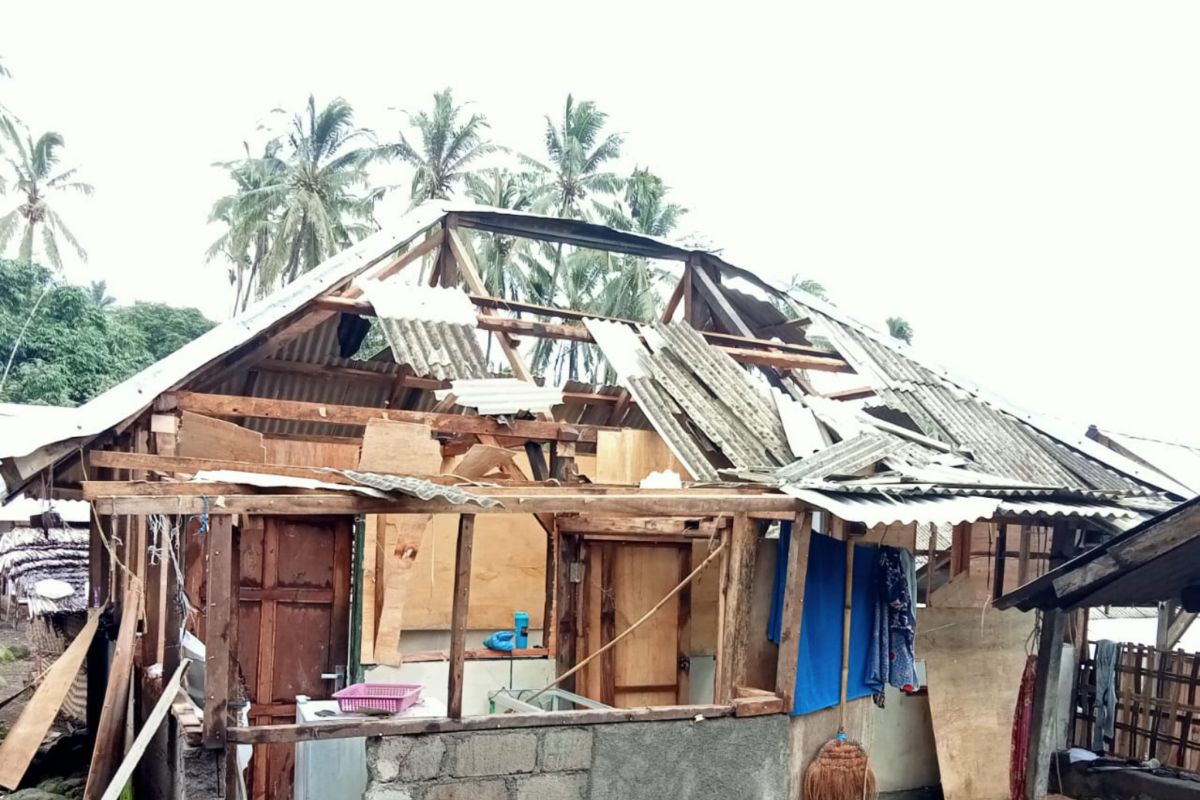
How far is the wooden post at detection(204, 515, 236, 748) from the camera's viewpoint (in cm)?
534

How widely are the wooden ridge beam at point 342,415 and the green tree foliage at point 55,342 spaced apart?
69.1 feet

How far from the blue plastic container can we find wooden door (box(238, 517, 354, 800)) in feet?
6.22

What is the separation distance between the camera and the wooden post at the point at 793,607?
677 centimetres

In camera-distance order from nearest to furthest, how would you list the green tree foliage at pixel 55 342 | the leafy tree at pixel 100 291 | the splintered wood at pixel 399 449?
the splintered wood at pixel 399 449
the green tree foliage at pixel 55 342
the leafy tree at pixel 100 291

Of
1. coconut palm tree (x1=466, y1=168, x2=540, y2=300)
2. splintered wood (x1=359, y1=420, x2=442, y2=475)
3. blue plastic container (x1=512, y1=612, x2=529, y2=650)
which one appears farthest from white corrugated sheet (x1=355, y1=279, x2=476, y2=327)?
coconut palm tree (x1=466, y1=168, x2=540, y2=300)

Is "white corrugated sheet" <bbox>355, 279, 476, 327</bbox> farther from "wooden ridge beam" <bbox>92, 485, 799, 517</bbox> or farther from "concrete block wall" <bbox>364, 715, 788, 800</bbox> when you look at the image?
"concrete block wall" <bbox>364, 715, 788, 800</bbox>

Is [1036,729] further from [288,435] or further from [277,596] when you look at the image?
[288,435]

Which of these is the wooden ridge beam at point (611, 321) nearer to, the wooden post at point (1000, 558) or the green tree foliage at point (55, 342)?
the wooden post at point (1000, 558)

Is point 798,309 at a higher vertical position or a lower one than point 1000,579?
higher

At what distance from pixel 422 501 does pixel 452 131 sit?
100 feet

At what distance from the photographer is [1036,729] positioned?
207 inches

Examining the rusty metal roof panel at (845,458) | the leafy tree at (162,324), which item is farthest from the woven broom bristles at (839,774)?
the leafy tree at (162,324)

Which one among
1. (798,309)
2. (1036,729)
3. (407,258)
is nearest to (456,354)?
(407,258)

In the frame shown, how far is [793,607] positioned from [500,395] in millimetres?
2879
